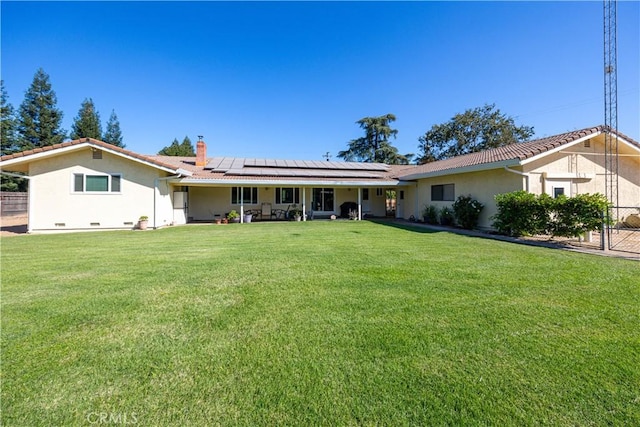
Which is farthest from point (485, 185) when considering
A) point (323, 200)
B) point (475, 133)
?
point (475, 133)

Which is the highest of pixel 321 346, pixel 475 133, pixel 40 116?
pixel 40 116

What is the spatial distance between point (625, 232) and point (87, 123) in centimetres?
5193

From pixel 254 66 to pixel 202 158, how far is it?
6.78 m

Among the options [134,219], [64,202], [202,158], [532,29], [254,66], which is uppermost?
[254,66]

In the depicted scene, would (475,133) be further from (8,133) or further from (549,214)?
(8,133)

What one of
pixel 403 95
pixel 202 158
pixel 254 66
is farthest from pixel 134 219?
pixel 403 95

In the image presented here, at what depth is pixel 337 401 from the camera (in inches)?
→ 77.6

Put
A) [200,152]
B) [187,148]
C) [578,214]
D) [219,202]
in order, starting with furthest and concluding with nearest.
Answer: [187,148] < [200,152] < [219,202] < [578,214]

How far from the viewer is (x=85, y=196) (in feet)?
39.6

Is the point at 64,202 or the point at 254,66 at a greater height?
the point at 254,66

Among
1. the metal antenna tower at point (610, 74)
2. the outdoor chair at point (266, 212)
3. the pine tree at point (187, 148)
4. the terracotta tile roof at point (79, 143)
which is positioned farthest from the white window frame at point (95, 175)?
the pine tree at point (187, 148)

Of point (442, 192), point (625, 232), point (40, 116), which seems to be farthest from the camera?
point (40, 116)

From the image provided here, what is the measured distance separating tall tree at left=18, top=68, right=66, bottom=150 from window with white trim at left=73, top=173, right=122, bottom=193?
104 ft

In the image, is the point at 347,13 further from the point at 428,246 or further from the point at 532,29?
the point at 428,246
